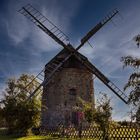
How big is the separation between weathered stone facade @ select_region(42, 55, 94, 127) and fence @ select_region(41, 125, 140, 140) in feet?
14.2

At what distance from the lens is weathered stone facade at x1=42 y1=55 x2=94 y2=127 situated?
31.5 metres

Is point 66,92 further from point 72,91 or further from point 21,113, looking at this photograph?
point 21,113

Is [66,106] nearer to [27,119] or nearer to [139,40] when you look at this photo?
[27,119]

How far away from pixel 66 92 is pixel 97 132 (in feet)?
34.2

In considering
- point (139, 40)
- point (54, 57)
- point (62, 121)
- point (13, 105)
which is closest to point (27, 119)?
point (13, 105)

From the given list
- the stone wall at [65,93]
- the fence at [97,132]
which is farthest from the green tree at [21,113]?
the stone wall at [65,93]

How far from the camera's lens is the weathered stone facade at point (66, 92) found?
31500mm

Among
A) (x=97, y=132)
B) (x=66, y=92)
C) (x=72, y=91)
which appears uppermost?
(x=72, y=91)

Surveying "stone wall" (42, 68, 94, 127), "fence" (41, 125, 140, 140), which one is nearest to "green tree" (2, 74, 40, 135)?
"fence" (41, 125, 140, 140)

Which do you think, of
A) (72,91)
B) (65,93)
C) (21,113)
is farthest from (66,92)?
(21,113)

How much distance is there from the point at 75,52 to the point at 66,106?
19.0ft

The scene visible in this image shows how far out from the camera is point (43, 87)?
108ft

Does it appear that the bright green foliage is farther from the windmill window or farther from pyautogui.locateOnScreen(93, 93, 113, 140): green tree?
the windmill window

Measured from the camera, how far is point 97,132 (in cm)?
2175
